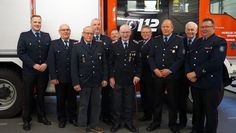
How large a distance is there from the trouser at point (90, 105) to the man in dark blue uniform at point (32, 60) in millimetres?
832

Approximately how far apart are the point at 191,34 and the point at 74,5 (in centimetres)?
208

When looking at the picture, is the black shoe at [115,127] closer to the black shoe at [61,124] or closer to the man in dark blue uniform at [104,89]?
the man in dark blue uniform at [104,89]

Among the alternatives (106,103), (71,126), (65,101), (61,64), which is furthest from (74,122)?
(61,64)

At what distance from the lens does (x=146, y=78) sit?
5902mm

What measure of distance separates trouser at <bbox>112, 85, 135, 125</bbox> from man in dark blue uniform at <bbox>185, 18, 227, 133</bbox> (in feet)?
3.48


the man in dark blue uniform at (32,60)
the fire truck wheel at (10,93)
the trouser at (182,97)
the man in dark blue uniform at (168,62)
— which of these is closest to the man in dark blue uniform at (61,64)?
the man in dark blue uniform at (32,60)

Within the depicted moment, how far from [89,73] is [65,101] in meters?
0.90

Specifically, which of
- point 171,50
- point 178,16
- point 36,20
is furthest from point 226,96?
point 36,20

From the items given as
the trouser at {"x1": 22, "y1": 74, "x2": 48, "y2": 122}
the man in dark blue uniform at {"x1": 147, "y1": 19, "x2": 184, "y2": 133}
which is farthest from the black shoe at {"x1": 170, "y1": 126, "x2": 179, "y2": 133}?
the trouser at {"x1": 22, "y1": 74, "x2": 48, "y2": 122}

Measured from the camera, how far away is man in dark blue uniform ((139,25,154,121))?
227 inches

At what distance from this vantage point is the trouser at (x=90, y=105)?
5.28 metres

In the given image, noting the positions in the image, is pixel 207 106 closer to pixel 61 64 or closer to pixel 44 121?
pixel 61 64

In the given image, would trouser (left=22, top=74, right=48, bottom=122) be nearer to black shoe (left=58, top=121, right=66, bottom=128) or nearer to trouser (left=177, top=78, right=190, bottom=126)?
black shoe (left=58, top=121, right=66, bottom=128)

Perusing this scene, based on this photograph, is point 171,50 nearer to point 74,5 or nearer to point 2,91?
point 74,5
